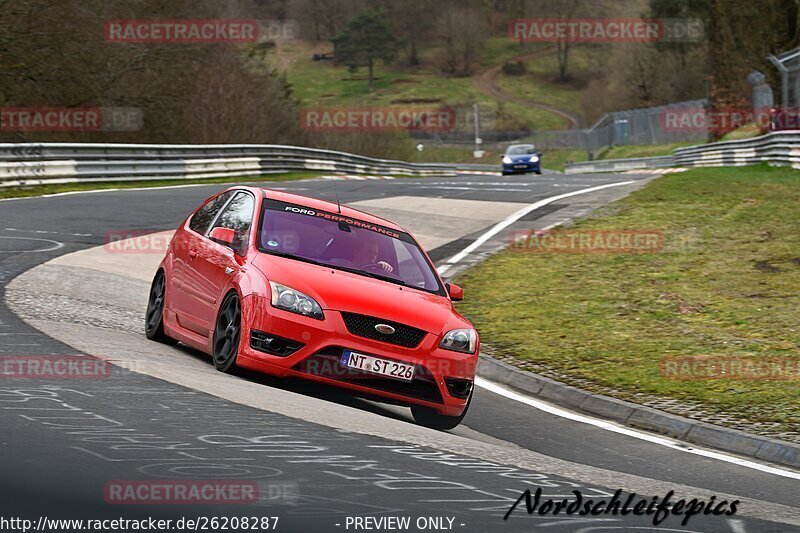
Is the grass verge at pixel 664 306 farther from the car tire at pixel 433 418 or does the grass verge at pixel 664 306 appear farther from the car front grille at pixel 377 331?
the car front grille at pixel 377 331

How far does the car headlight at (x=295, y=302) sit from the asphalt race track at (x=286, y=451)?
600 mm

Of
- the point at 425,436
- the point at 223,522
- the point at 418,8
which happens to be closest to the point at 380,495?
the point at 223,522

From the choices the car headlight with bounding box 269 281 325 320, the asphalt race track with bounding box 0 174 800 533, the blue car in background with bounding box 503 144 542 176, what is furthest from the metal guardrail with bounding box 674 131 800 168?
the car headlight with bounding box 269 281 325 320

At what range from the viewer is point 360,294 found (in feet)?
27.5

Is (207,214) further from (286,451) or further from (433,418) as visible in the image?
(286,451)

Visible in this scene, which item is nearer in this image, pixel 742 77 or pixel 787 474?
pixel 787 474

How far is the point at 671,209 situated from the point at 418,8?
142 m

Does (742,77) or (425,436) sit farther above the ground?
(742,77)

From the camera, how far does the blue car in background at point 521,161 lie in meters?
50.9

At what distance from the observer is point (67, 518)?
4098mm

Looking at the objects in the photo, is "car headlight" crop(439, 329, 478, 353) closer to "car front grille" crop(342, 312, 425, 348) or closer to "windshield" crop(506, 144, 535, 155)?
"car front grille" crop(342, 312, 425, 348)

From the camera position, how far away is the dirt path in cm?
13725

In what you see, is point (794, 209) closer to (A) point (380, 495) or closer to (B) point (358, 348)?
(B) point (358, 348)

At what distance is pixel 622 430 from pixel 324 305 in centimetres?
286
